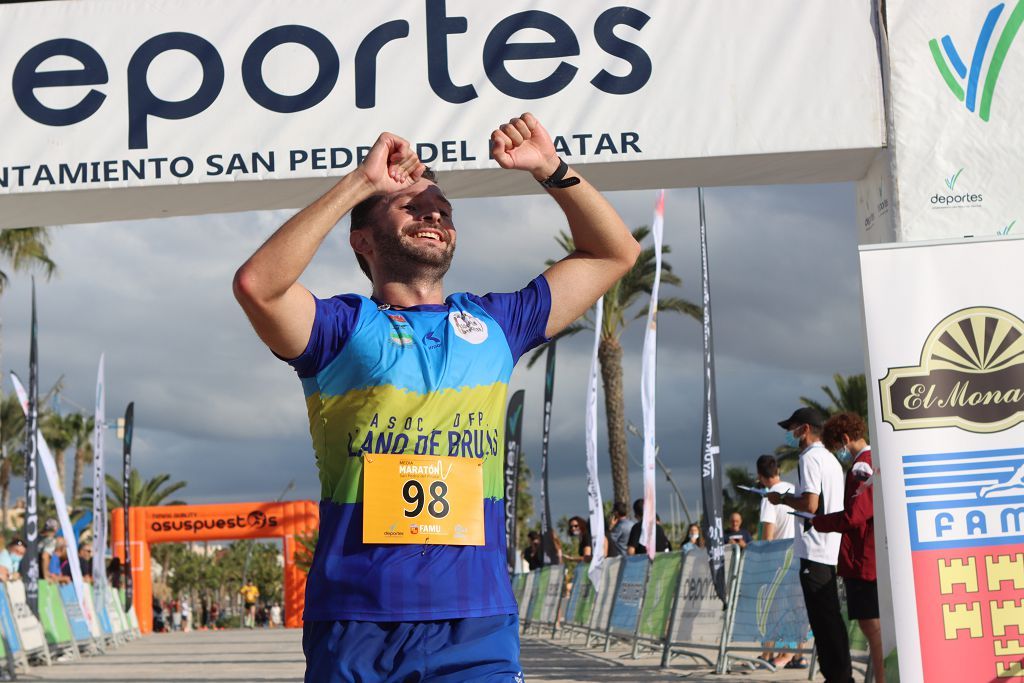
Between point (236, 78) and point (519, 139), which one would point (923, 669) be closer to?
point (519, 139)

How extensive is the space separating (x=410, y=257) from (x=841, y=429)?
5184 mm

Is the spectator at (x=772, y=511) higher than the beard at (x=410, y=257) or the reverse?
the reverse

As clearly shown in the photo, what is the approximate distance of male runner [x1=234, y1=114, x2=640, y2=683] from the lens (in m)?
2.53

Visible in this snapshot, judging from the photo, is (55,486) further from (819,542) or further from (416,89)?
(416,89)

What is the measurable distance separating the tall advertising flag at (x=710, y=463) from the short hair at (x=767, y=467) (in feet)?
2.15

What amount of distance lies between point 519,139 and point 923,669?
9.89ft

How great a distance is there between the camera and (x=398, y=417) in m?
2.67

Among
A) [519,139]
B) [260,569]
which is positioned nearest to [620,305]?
[519,139]

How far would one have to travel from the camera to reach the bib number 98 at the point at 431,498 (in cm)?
263

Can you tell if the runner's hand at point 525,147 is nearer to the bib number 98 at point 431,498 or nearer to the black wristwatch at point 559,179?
the black wristwatch at point 559,179

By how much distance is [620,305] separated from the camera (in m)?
29.8

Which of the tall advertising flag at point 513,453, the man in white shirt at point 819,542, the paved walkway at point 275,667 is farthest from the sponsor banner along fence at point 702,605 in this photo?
the tall advertising flag at point 513,453

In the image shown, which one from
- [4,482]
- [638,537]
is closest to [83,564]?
[638,537]

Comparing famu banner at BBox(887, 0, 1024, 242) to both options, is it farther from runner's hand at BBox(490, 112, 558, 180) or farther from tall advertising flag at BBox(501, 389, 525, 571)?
tall advertising flag at BBox(501, 389, 525, 571)
